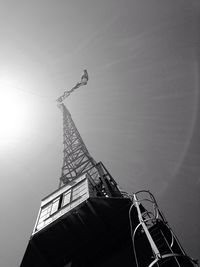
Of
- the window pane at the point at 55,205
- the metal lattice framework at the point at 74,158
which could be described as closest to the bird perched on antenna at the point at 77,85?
the metal lattice framework at the point at 74,158

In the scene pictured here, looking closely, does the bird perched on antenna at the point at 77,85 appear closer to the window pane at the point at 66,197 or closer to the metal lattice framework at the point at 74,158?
the metal lattice framework at the point at 74,158

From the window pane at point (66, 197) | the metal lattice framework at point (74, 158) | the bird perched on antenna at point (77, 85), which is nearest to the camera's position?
the window pane at point (66, 197)

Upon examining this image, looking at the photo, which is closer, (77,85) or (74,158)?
(74,158)

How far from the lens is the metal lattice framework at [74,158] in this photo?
15.2 metres

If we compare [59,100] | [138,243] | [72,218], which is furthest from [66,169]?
[59,100]

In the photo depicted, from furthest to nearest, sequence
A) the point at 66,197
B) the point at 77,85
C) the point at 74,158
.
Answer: the point at 77,85 < the point at 74,158 < the point at 66,197

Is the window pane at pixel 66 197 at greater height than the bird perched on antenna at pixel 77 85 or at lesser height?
lesser

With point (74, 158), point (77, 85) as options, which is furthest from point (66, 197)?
point (77, 85)

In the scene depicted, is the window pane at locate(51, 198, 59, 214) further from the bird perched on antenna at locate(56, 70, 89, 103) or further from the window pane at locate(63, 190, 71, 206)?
the bird perched on antenna at locate(56, 70, 89, 103)

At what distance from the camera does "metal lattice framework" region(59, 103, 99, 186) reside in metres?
15.2

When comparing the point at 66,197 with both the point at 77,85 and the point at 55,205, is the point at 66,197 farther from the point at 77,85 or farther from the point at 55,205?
the point at 77,85

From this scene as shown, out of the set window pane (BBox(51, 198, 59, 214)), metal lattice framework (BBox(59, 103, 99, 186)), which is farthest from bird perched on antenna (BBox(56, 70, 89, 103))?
window pane (BBox(51, 198, 59, 214))

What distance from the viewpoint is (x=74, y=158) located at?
18078mm

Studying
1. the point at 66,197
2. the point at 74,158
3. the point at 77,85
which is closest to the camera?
the point at 66,197
